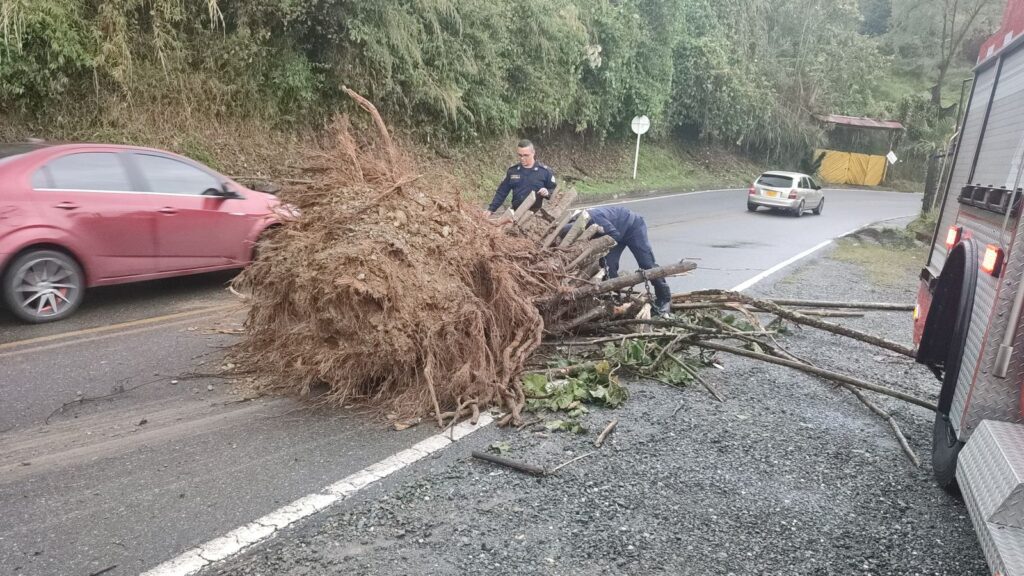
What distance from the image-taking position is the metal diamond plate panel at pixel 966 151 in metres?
4.82

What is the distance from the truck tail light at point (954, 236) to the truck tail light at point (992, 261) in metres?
1.01

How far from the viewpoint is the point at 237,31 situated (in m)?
13.0

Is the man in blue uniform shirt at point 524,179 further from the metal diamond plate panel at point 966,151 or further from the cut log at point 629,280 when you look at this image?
the metal diamond plate panel at point 966,151

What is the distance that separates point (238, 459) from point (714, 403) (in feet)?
10.9

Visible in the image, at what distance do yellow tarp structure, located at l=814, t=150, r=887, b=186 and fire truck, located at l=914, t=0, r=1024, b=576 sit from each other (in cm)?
4433

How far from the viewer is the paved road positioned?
3.04 m

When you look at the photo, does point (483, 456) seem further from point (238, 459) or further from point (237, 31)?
point (237, 31)

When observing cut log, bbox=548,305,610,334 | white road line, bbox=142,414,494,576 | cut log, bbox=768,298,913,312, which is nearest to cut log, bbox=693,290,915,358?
cut log, bbox=768,298,913,312

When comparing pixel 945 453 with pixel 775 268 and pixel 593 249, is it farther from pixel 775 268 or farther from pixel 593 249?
pixel 775 268

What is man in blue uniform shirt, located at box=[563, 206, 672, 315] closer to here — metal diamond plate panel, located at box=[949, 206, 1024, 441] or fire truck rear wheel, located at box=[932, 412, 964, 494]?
fire truck rear wheel, located at box=[932, 412, 964, 494]

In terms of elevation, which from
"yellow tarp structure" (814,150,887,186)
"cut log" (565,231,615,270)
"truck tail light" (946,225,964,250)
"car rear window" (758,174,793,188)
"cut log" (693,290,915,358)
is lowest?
"yellow tarp structure" (814,150,887,186)

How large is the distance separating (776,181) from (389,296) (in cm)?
2103

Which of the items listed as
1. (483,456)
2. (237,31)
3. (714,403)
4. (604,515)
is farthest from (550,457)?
(237,31)

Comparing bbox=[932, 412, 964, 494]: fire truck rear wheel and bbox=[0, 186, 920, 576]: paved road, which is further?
bbox=[932, 412, 964, 494]: fire truck rear wheel
